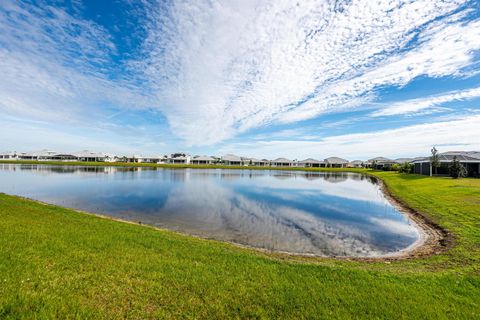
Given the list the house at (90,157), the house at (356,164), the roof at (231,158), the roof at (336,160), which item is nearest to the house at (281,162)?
the roof at (231,158)

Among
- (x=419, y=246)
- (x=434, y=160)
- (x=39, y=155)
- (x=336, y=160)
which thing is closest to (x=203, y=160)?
(x=336, y=160)

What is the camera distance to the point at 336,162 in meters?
143

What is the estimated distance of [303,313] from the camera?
17.5 ft

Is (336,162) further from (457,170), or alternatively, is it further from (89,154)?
(89,154)

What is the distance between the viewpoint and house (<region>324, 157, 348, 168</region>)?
471ft

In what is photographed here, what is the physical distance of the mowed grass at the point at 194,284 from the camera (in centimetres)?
516

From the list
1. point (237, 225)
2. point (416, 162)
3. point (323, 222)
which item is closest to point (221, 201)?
point (237, 225)

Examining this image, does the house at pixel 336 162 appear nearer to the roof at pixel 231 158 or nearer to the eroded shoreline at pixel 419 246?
the roof at pixel 231 158

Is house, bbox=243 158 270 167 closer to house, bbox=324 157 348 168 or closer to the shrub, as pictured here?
house, bbox=324 157 348 168

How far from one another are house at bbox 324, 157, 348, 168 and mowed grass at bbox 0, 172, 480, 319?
463ft

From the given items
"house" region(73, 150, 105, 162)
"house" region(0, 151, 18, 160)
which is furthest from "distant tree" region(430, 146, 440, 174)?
"house" region(0, 151, 18, 160)

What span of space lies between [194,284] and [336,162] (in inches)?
5855

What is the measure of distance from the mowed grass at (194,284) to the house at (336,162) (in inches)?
5556

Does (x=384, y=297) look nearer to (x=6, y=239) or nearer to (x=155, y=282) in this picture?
(x=155, y=282)
